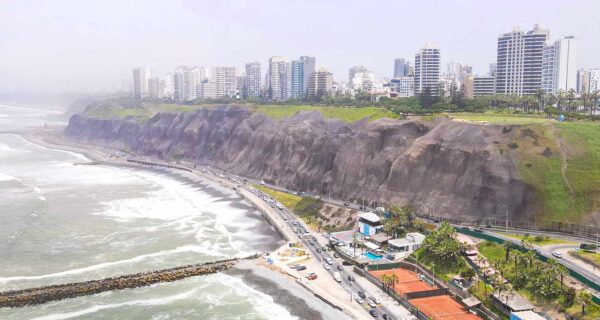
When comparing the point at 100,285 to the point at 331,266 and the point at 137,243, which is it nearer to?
the point at 137,243

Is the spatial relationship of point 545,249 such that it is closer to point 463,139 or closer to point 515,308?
point 515,308

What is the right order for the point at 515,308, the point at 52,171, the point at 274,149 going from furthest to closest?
the point at 52,171, the point at 274,149, the point at 515,308

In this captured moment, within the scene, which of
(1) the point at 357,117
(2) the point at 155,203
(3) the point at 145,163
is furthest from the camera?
(3) the point at 145,163

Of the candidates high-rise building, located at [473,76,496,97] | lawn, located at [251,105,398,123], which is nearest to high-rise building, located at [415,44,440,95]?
high-rise building, located at [473,76,496,97]

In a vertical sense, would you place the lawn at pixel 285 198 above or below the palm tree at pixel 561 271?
below

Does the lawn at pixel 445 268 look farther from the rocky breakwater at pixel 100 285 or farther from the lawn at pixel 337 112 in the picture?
the lawn at pixel 337 112

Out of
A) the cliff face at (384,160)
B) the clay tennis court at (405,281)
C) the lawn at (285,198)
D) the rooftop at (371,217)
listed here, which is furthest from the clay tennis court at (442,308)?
the lawn at (285,198)

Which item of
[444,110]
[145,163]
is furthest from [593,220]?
[145,163]
